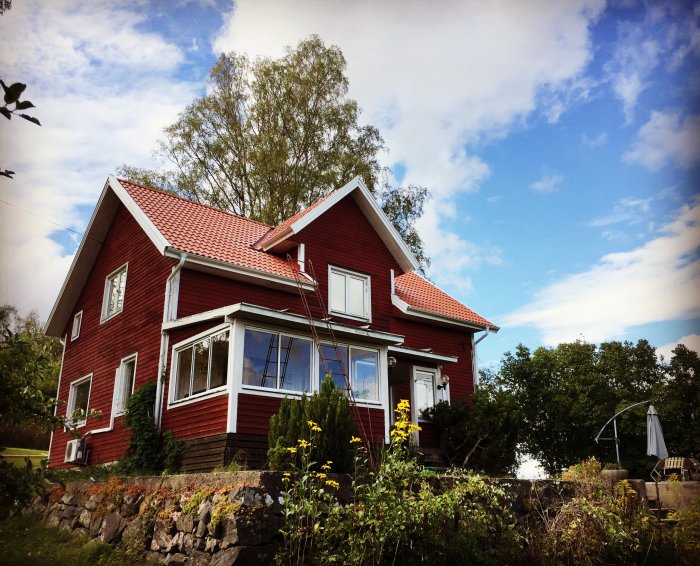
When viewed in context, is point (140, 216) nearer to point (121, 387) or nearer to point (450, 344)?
point (121, 387)

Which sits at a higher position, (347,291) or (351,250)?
(351,250)

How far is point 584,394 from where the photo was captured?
3244cm

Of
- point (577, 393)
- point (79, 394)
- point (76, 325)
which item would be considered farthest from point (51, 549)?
point (577, 393)

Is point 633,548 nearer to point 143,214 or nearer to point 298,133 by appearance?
point 143,214

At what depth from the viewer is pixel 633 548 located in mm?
9266

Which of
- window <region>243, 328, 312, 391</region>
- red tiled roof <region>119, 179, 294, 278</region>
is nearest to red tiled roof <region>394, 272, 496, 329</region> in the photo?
red tiled roof <region>119, 179, 294, 278</region>

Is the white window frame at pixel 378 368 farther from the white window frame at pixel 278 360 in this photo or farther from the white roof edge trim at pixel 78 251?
the white roof edge trim at pixel 78 251

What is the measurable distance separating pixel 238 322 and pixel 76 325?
966cm

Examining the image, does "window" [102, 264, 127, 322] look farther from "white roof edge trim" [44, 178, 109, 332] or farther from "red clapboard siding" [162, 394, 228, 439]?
"red clapboard siding" [162, 394, 228, 439]

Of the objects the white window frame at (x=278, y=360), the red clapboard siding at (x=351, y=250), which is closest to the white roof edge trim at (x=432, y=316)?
the red clapboard siding at (x=351, y=250)

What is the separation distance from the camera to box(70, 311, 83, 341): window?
60.6 ft

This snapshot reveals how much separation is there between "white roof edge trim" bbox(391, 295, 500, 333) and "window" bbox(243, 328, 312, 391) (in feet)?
18.9

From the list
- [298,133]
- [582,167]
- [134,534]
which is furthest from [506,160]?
[298,133]

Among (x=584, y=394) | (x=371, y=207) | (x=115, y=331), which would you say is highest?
(x=371, y=207)
